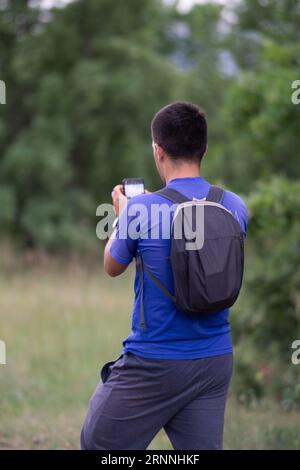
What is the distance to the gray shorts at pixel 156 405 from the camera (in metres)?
3.15

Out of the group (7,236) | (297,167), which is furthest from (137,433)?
(7,236)

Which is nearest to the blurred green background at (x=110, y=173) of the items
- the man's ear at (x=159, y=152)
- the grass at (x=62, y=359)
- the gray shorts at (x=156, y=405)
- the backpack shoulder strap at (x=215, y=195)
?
the grass at (x=62, y=359)

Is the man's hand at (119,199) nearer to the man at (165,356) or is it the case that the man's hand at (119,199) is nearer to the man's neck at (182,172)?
the man at (165,356)

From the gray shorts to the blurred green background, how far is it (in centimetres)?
227

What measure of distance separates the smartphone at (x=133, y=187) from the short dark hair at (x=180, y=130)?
0.20 m

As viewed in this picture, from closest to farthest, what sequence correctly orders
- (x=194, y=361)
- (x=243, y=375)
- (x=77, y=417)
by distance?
(x=194, y=361), (x=77, y=417), (x=243, y=375)

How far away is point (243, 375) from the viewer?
23.6 ft

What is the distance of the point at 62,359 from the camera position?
8.78m

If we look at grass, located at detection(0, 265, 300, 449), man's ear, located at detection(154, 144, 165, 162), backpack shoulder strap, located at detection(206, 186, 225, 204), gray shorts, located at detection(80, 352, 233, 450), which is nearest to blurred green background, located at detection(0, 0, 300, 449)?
grass, located at detection(0, 265, 300, 449)

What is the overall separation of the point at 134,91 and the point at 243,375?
13439mm

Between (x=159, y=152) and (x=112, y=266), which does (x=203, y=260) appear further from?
(x=159, y=152)

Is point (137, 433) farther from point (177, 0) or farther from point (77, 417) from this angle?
point (177, 0)

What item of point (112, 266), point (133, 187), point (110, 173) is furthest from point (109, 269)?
point (110, 173)

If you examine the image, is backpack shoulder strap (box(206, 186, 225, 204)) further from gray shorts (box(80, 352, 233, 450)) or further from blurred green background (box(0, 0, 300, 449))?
blurred green background (box(0, 0, 300, 449))
